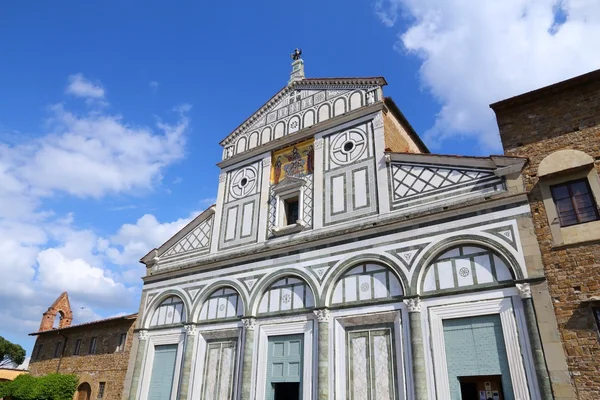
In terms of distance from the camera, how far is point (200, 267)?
1614 cm

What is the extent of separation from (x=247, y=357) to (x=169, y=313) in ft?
14.9

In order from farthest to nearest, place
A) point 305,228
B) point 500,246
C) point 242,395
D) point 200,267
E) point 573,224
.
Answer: point 200,267
point 305,228
point 242,395
point 500,246
point 573,224

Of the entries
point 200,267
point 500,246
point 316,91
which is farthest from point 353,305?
point 316,91

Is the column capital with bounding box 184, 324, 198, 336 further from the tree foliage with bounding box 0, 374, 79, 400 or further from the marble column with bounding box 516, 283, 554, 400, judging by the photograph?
the marble column with bounding box 516, 283, 554, 400

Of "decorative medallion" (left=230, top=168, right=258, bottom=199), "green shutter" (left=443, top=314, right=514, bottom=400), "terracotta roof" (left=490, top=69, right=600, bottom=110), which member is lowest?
"green shutter" (left=443, top=314, right=514, bottom=400)

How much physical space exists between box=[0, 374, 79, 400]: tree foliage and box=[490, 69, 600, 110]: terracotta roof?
19876mm

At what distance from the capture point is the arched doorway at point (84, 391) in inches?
721

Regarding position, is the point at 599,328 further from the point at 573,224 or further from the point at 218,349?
the point at 218,349

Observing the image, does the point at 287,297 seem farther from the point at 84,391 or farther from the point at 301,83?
the point at 84,391

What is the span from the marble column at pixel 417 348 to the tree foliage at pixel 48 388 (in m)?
15.7

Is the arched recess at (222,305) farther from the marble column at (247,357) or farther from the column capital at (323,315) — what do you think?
the column capital at (323,315)

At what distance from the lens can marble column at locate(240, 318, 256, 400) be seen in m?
12.9

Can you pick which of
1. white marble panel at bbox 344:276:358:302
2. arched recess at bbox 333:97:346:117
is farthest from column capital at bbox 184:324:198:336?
arched recess at bbox 333:97:346:117

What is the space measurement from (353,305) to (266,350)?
3.30 m
